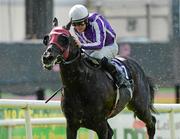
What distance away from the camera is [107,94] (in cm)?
762

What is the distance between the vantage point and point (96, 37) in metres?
7.60

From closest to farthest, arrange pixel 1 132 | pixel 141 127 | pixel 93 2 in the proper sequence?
pixel 1 132
pixel 141 127
pixel 93 2

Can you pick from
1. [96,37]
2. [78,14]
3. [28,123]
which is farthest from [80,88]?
[28,123]

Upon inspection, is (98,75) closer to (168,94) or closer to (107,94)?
(107,94)

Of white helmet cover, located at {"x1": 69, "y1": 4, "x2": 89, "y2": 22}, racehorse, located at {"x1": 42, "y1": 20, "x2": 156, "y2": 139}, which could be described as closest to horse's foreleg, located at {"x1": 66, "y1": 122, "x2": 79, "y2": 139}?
racehorse, located at {"x1": 42, "y1": 20, "x2": 156, "y2": 139}

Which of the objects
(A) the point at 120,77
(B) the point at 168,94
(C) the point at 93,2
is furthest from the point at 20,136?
(C) the point at 93,2

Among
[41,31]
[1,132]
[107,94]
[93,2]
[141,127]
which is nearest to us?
[107,94]

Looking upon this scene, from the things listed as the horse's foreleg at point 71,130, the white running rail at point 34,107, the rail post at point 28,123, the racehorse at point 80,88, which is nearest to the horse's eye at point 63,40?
the racehorse at point 80,88

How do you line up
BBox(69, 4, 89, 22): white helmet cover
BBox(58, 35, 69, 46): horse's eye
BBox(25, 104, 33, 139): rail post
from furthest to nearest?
BBox(25, 104, 33, 139): rail post
BBox(69, 4, 89, 22): white helmet cover
BBox(58, 35, 69, 46): horse's eye

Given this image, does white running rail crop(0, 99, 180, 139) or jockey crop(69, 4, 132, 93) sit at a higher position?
jockey crop(69, 4, 132, 93)

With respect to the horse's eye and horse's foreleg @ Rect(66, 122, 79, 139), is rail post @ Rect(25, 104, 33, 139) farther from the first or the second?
the horse's eye

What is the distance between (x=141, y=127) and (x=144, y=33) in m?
→ 9.25

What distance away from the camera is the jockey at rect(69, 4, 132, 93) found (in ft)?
24.3

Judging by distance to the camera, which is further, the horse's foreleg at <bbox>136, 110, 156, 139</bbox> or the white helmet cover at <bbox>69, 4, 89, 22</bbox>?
the horse's foreleg at <bbox>136, 110, 156, 139</bbox>
